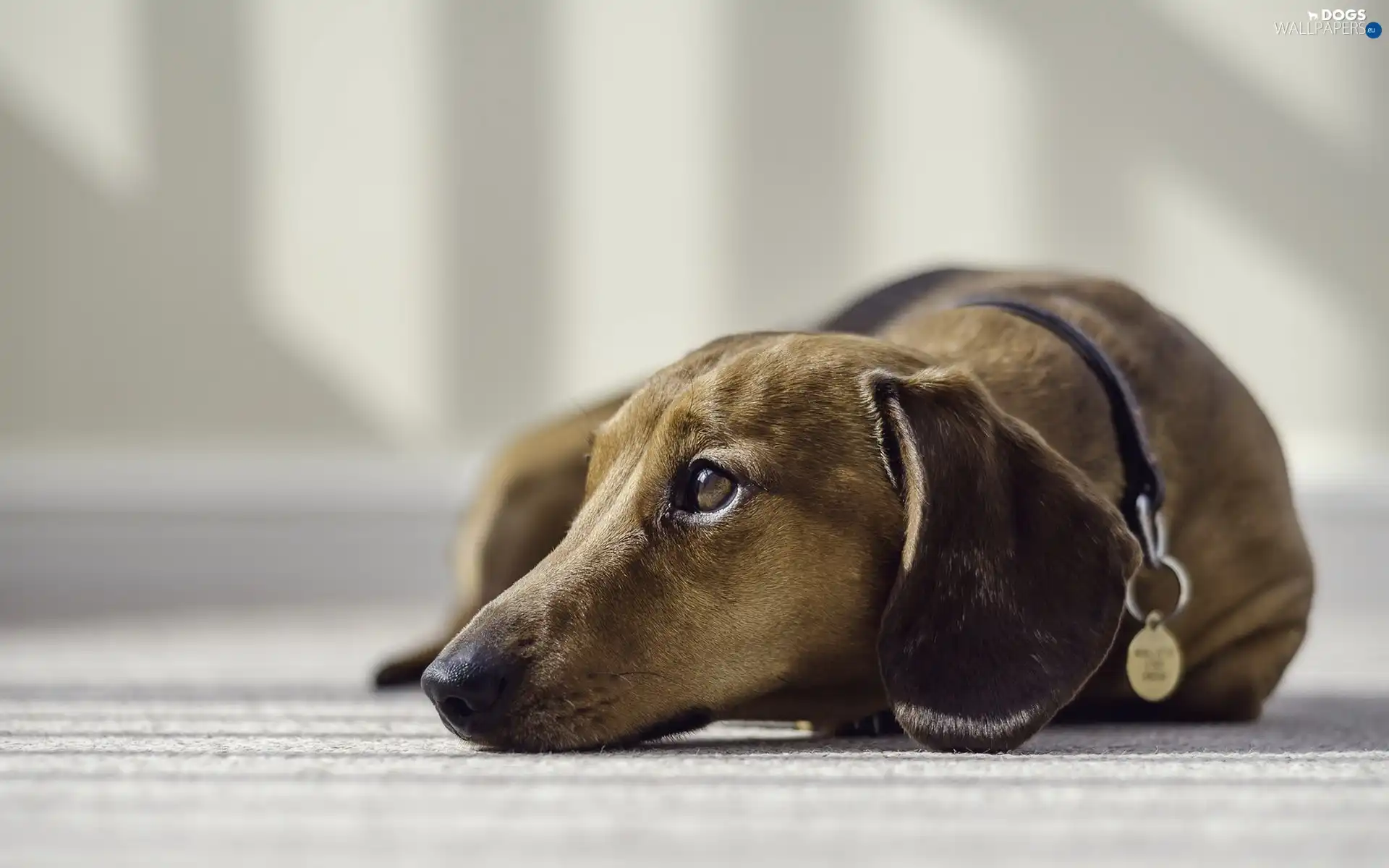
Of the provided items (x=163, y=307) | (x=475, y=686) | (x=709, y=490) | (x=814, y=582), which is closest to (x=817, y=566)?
(x=814, y=582)

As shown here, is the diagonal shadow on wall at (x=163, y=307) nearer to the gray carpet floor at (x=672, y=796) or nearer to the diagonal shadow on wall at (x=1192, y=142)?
the diagonal shadow on wall at (x=1192, y=142)

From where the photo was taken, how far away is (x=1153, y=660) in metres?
1.51

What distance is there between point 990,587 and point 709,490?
0.83 feet

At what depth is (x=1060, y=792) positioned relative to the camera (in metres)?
1.00

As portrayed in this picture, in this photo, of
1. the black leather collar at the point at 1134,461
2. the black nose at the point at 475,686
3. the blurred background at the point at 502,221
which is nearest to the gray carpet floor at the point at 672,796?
the black nose at the point at 475,686

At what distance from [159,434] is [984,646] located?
3153mm

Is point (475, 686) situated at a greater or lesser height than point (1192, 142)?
lesser

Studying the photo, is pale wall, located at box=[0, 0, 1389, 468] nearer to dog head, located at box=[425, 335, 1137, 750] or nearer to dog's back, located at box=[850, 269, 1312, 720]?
dog's back, located at box=[850, 269, 1312, 720]

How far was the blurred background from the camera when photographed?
3783 millimetres

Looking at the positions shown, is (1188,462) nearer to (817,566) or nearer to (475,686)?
(817,566)

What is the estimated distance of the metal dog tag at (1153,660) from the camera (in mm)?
1499

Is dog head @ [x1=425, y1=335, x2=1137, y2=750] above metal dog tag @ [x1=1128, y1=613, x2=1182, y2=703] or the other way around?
above

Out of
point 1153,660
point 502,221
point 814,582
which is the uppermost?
point 502,221

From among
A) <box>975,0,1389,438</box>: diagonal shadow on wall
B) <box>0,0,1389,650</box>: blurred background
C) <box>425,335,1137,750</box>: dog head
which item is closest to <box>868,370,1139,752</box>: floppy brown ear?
<box>425,335,1137,750</box>: dog head
